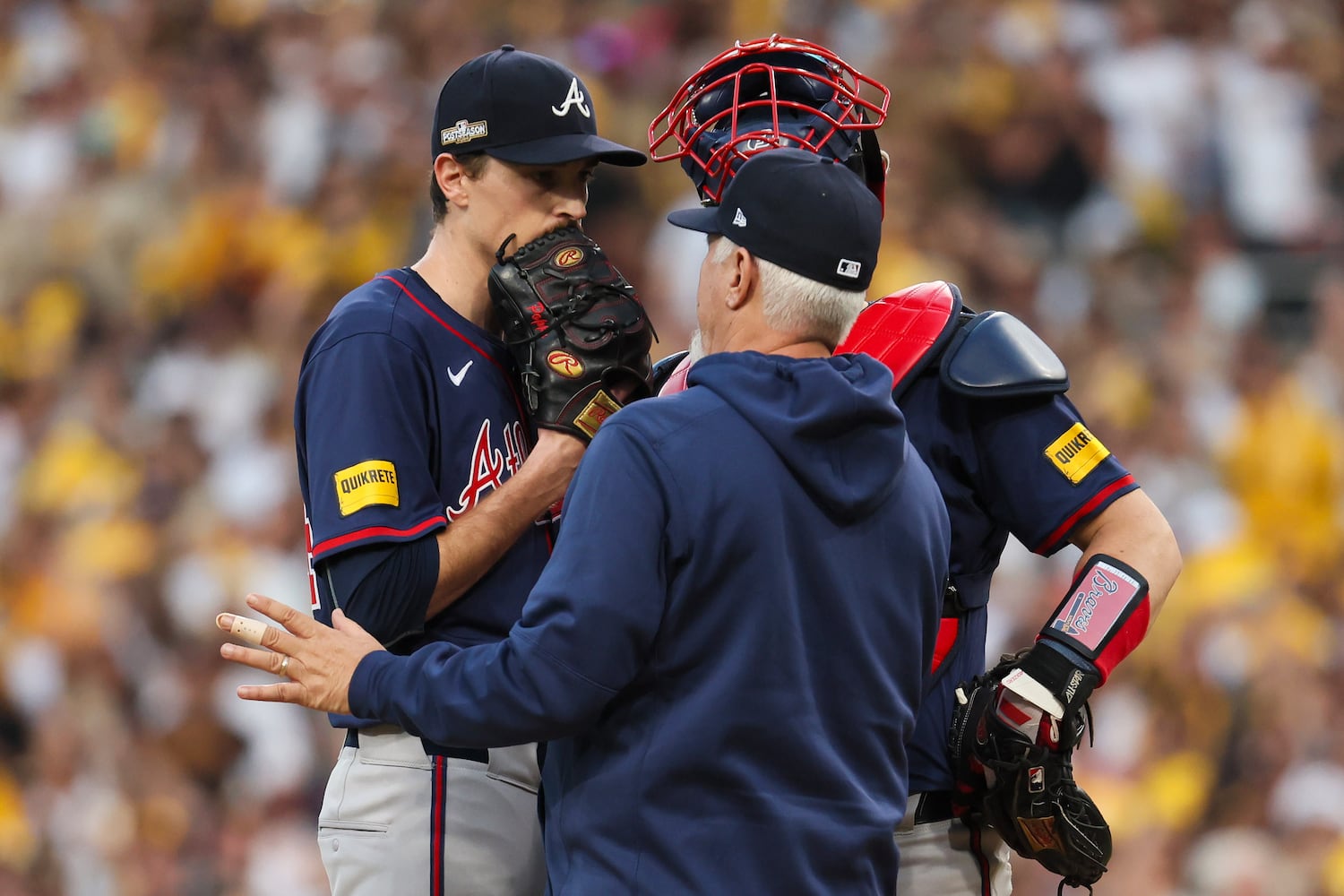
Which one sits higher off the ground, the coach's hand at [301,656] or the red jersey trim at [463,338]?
the red jersey trim at [463,338]

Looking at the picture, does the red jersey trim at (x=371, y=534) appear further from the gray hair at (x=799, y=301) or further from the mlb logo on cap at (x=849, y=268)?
the mlb logo on cap at (x=849, y=268)

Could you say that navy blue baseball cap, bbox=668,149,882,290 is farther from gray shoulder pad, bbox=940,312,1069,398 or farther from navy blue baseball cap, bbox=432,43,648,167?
navy blue baseball cap, bbox=432,43,648,167

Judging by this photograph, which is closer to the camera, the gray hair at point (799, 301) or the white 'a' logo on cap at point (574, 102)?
the gray hair at point (799, 301)

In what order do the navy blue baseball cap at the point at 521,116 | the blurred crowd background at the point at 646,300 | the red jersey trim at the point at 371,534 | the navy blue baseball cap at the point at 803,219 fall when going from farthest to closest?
the blurred crowd background at the point at 646,300 < the navy blue baseball cap at the point at 521,116 < the red jersey trim at the point at 371,534 < the navy blue baseball cap at the point at 803,219

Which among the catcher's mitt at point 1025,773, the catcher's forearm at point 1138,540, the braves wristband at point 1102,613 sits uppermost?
the catcher's forearm at point 1138,540

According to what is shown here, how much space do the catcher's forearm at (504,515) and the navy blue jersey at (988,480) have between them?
0.58 metres

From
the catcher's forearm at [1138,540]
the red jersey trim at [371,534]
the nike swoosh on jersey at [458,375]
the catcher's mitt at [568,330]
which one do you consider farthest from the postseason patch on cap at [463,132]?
the catcher's forearm at [1138,540]

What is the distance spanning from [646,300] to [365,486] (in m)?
4.41

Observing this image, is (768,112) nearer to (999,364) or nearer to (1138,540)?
(999,364)

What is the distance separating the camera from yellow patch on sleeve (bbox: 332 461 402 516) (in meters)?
2.49

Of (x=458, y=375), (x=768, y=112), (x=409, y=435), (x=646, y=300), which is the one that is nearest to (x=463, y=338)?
(x=458, y=375)

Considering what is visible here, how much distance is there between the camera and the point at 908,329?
8.72ft

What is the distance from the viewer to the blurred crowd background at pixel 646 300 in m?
5.59

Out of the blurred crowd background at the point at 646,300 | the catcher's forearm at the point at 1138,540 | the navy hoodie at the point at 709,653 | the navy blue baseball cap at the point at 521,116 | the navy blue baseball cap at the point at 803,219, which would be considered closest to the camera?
the navy hoodie at the point at 709,653
